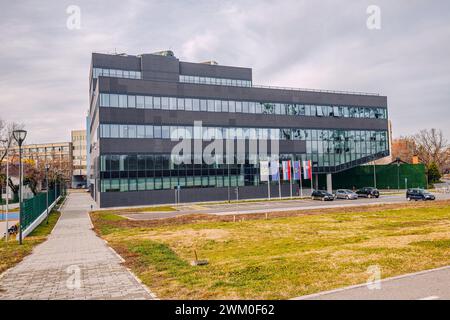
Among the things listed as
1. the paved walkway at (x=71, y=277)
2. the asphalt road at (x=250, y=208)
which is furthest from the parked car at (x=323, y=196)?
the paved walkway at (x=71, y=277)

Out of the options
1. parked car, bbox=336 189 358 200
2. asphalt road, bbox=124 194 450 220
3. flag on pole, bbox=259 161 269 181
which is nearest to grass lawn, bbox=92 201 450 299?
asphalt road, bbox=124 194 450 220

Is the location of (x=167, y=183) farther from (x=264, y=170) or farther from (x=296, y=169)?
(x=296, y=169)

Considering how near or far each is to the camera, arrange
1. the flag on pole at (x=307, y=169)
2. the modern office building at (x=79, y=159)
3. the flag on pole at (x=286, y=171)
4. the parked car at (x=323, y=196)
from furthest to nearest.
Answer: the modern office building at (x=79, y=159)
the flag on pole at (x=307, y=169)
the flag on pole at (x=286, y=171)
the parked car at (x=323, y=196)

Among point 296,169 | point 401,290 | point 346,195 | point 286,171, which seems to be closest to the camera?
point 401,290

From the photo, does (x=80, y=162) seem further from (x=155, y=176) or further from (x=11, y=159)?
(x=155, y=176)

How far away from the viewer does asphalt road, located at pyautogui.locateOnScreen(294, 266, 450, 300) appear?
9211 mm

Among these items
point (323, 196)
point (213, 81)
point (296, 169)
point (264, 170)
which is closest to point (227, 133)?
point (264, 170)

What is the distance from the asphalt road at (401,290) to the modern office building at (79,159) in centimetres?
16246

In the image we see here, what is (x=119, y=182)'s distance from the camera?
55.2 meters

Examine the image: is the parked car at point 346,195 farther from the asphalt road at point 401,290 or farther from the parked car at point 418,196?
the asphalt road at point 401,290

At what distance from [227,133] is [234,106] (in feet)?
16.0

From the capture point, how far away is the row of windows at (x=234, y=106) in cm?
5656

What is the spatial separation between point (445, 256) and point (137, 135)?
4798 cm

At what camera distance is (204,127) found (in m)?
61.2
